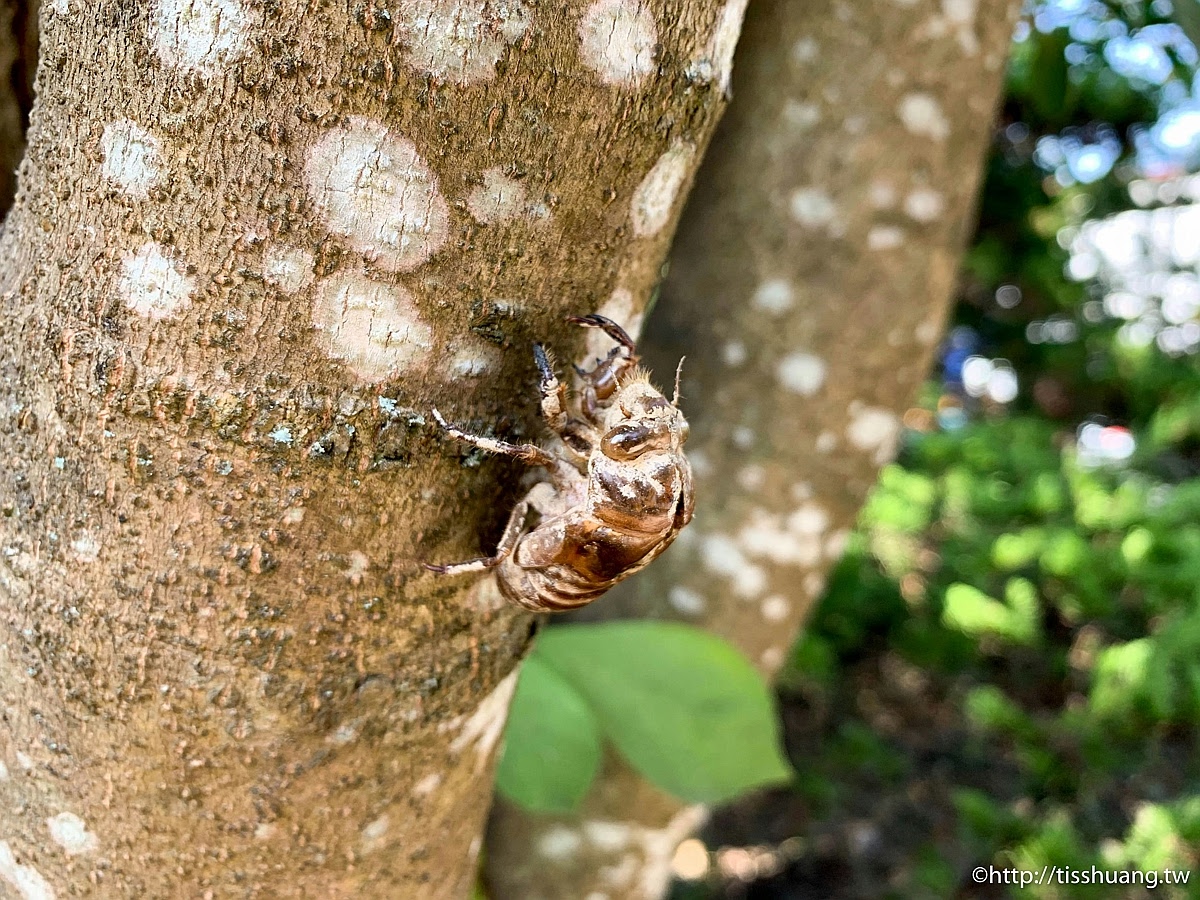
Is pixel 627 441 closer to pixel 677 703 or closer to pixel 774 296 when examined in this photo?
pixel 677 703

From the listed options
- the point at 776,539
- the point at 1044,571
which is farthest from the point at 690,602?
the point at 1044,571

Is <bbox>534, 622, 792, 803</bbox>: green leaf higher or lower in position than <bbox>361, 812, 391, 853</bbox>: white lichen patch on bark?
lower

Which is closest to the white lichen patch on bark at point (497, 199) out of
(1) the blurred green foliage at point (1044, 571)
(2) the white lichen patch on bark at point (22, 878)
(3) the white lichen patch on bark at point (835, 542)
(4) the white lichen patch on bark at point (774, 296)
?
(2) the white lichen patch on bark at point (22, 878)

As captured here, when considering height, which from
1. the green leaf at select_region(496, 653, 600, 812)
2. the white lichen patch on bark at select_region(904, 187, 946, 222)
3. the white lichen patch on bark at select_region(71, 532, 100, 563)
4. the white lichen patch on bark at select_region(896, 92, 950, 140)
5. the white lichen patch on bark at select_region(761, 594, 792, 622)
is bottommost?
the white lichen patch on bark at select_region(761, 594, 792, 622)

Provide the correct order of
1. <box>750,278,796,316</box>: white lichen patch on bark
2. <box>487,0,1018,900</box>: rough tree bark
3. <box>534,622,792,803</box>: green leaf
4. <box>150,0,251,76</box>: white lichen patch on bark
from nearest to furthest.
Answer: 1. <box>150,0,251,76</box>: white lichen patch on bark
2. <box>534,622,792,803</box>: green leaf
3. <box>487,0,1018,900</box>: rough tree bark
4. <box>750,278,796,316</box>: white lichen patch on bark

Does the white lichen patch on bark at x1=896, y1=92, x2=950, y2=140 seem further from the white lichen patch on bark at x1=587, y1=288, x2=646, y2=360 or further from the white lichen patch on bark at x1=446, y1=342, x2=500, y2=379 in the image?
the white lichen patch on bark at x1=446, y1=342, x2=500, y2=379

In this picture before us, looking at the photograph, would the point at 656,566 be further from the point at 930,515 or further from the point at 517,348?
the point at 930,515

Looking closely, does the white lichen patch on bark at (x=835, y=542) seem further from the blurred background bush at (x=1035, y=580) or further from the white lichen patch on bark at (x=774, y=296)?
the blurred background bush at (x=1035, y=580)

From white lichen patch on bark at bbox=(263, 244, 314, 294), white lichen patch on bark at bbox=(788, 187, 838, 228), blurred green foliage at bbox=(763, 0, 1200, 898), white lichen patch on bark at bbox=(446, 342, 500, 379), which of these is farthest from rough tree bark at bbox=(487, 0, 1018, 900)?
white lichen patch on bark at bbox=(263, 244, 314, 294)

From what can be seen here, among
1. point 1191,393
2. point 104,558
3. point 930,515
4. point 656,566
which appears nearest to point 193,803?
point 104,558
